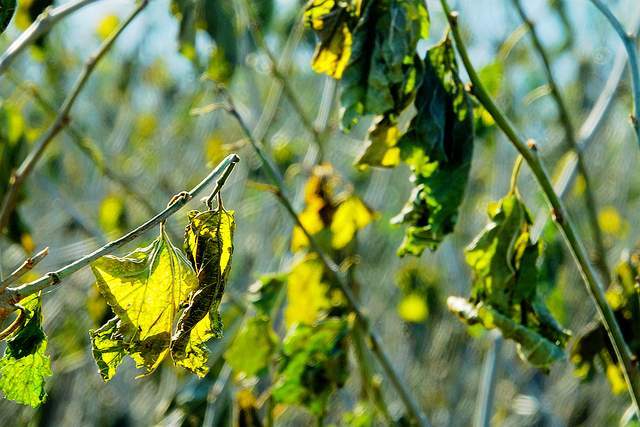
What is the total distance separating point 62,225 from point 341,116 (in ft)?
8.14

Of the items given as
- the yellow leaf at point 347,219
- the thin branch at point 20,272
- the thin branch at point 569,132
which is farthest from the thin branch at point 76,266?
the thin branch at point 569,132

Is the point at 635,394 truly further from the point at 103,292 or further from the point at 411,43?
the point at 103,292

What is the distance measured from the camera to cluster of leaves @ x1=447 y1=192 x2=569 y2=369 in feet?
2.57

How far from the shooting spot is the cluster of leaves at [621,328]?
92cm

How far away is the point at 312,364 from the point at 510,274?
318 mm

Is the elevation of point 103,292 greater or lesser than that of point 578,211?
greater

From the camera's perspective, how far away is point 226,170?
51 cm

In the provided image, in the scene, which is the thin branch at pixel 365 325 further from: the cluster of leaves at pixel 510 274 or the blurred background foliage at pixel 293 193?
the blurred background foliage at pixel 293 193

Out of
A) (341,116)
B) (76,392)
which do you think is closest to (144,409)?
(76,392)

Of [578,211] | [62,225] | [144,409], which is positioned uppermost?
[62,225]

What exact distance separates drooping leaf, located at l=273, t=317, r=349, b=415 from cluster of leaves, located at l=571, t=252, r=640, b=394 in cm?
25

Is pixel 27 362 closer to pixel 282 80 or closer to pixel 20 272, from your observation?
pixel 20 272

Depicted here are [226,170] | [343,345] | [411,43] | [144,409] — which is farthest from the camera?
[144,409]

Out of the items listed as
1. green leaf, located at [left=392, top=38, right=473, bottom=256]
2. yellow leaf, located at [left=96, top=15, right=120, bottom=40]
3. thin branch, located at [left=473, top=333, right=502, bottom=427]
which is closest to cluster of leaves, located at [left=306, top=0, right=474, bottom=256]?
green leaf, located at [left=392, top=38, right=473, bottom=256]
